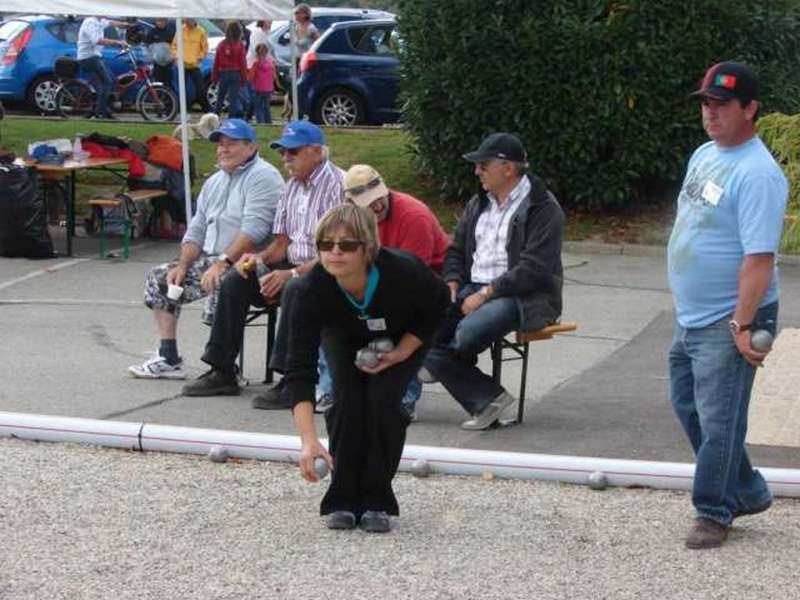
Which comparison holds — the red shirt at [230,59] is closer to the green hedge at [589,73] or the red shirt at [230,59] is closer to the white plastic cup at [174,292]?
the green hedge at [589,73]

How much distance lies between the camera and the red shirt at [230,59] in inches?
891

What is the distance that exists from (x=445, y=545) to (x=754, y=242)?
1.60 meters

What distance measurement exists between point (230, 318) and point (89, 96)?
17.3 metres

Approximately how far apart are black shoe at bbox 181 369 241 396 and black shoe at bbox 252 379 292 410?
300 mm

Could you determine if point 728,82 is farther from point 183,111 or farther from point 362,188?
point 183,111

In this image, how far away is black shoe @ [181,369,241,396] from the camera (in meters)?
8.90

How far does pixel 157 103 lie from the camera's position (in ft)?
82.7

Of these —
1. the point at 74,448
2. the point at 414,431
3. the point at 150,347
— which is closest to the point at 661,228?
the point at 150,347

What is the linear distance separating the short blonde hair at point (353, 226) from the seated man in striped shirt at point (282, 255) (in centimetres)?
263

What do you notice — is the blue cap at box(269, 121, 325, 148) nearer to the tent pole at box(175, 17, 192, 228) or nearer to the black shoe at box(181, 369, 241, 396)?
the black shoe at box(181, 369, 241, 396)

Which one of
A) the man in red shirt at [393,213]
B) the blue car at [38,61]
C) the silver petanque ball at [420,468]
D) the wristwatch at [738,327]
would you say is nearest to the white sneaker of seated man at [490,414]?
the man in red shirt at [393,213]

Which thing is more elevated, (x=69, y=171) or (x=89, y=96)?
(x=69, y=171)

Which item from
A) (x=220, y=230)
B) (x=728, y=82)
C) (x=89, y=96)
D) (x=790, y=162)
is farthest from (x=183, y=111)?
(x=89, y=96)

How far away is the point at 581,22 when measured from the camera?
48.5 feet
